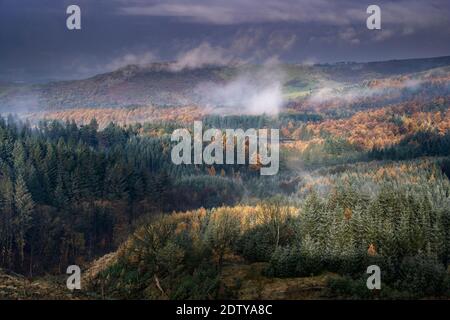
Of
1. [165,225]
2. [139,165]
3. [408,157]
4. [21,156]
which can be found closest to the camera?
[165,225]

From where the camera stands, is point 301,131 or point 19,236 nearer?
point 19,236

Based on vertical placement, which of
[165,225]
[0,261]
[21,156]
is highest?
[21,156]

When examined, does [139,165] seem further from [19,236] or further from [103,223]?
[19,236]

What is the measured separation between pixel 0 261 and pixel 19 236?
3.14 meters

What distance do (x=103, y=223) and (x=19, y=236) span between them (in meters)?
11.2

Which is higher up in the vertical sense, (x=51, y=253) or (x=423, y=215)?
(x=423, y=215)

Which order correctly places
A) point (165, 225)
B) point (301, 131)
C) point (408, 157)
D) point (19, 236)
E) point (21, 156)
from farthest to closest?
1. point (301, 131)
2. point (408, 157)
3. point (21, 156)
4. point (19, 236)
5. point (165, 225)

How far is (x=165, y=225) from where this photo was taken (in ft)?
190

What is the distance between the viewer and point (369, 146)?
156500 millimetres

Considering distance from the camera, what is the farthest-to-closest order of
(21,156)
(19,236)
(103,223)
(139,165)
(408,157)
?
(408,157) → (139,165) → (21,156) → (103,223) → (19,236)

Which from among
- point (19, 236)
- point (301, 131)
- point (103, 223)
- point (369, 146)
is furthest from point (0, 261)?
point (301, 131)
